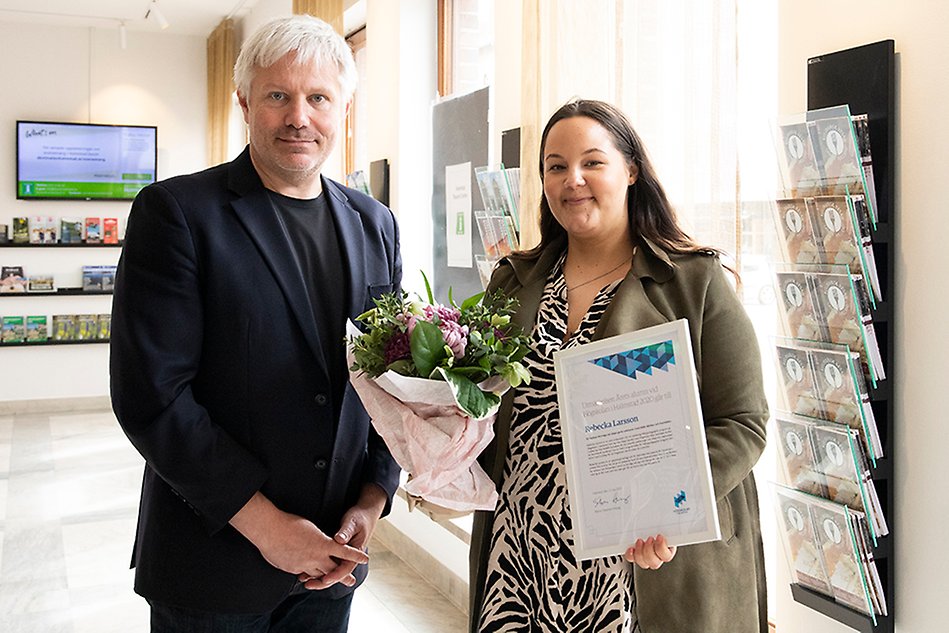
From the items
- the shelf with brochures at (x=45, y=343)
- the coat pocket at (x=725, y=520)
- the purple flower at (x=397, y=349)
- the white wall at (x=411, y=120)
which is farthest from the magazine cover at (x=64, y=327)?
the coat pocket at (x=725, y=520)

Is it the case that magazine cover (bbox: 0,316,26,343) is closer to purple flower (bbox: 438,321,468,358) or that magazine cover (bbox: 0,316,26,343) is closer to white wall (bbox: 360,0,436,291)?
white wall (bbox: 360,0,436,291)

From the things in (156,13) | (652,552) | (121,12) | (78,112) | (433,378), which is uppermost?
(121,12)

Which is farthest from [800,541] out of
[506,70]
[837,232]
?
[506,70]

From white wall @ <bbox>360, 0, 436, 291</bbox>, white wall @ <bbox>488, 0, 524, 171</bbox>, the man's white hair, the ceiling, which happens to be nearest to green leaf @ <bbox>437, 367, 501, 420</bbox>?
the man's white hair

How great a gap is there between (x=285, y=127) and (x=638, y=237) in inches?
29.5

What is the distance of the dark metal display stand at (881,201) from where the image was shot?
1852 millimetres

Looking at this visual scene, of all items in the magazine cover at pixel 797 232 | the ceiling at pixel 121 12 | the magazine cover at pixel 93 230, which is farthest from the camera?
the magazine cover at pixel 93 230

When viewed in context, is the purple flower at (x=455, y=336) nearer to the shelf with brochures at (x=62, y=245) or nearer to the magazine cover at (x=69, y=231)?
the shelf with brochures at (x=62, y=245)

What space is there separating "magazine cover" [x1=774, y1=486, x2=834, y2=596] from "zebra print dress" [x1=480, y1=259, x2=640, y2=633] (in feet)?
1.83

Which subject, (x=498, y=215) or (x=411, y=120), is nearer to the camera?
(x=498, y=215)

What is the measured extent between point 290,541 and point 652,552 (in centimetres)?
68

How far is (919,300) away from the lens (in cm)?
184
